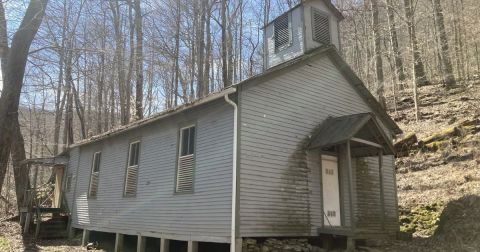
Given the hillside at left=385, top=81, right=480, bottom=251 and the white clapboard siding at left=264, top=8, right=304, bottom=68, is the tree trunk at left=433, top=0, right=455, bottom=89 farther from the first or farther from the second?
the white clapboard siding at left=264, top=8, right=304, bottom=68

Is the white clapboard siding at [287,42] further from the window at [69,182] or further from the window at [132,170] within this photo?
the window at [69,182]

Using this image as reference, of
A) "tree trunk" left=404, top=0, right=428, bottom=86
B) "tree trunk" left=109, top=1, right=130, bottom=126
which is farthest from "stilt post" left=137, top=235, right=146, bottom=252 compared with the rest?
"tree trunk" left=404, top=0, right=428, bottom=86

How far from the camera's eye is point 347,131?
1104 cm

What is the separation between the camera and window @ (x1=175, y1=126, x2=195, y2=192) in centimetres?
1162

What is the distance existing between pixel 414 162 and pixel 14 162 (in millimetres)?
18888

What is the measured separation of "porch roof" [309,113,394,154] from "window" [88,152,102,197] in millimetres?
10155

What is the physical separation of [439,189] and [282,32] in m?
8.45

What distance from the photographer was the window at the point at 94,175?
1753 cm

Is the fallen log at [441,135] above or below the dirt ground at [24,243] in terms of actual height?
above

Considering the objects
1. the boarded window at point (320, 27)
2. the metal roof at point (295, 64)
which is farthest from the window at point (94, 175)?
the boarded window at point (320, 27)

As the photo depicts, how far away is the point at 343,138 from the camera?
10797mm

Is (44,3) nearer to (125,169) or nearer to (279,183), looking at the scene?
(125,169)

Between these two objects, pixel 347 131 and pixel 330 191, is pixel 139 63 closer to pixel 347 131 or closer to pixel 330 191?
pixel 330 191

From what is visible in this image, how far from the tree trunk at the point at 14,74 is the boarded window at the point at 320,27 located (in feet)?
27.4
